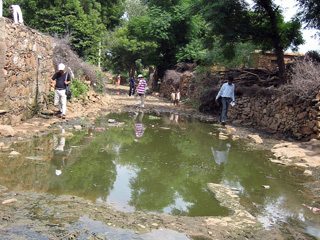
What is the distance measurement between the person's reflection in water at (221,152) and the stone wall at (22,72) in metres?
5.27

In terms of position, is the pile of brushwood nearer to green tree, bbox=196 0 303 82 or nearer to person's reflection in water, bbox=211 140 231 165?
green tree, bbox=196 0 303 82

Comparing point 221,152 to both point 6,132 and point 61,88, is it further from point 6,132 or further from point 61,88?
point 61,88

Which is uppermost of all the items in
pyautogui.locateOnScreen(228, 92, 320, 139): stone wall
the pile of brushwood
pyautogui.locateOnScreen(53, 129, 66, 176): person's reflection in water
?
the pile of brushwood

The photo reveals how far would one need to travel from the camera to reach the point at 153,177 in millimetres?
5164

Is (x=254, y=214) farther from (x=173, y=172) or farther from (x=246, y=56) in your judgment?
(x=246, y=56)

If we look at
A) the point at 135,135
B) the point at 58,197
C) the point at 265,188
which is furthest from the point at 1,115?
the point at 265,188

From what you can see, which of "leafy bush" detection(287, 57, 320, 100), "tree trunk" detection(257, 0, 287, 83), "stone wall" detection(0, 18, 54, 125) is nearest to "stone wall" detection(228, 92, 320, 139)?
"leafy bush" detection(287, 57, 320, 100)

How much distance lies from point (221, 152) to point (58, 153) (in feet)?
12.3

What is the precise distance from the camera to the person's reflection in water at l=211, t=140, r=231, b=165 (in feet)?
21.8

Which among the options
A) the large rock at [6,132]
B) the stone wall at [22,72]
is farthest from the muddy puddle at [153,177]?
the stone wall at [22,72]

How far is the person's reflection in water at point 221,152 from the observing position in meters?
6.66

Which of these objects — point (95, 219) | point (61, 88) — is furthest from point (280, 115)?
point (95, 219)

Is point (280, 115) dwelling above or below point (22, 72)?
below

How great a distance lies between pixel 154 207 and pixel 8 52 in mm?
6224
